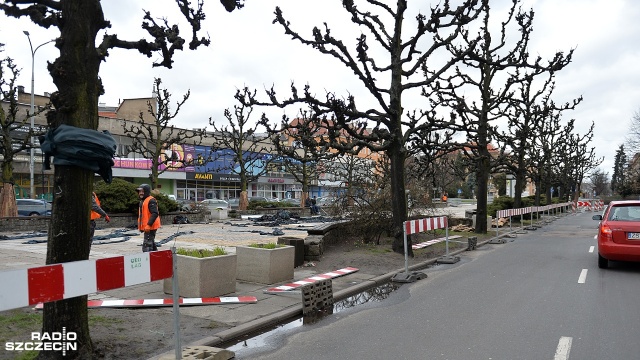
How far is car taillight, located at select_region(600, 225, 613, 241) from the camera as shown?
11.2m

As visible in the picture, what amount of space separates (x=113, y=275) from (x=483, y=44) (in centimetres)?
2156

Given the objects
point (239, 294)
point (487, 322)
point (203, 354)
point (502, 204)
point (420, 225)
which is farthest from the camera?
point (502, 204)

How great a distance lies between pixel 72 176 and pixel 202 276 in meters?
3.51

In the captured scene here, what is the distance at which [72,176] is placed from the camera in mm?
5051

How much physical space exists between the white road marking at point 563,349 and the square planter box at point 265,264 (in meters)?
5.30

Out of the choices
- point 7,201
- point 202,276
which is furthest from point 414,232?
point 7,201

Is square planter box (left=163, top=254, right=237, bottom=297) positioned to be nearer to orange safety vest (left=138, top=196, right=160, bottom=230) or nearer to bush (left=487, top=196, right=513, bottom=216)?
orange safety vest (left=138, top=196, right=160, bottom=230)

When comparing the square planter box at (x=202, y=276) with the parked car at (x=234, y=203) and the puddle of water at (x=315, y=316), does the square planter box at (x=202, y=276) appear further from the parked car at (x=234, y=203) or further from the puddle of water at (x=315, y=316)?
the parked car at (x=234, y=203)

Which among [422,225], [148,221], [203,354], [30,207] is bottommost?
[203,354]

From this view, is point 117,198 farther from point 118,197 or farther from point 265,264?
point 265,264

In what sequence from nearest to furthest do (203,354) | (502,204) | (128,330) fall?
(203,354) < (128,330) < (502,204)

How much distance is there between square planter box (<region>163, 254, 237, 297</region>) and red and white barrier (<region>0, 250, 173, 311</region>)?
9.33 feet

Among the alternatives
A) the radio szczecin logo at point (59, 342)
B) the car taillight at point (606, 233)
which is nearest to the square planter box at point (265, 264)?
the radio szczecin logo at point (59, 342)

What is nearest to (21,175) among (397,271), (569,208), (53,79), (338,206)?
(338,206)
